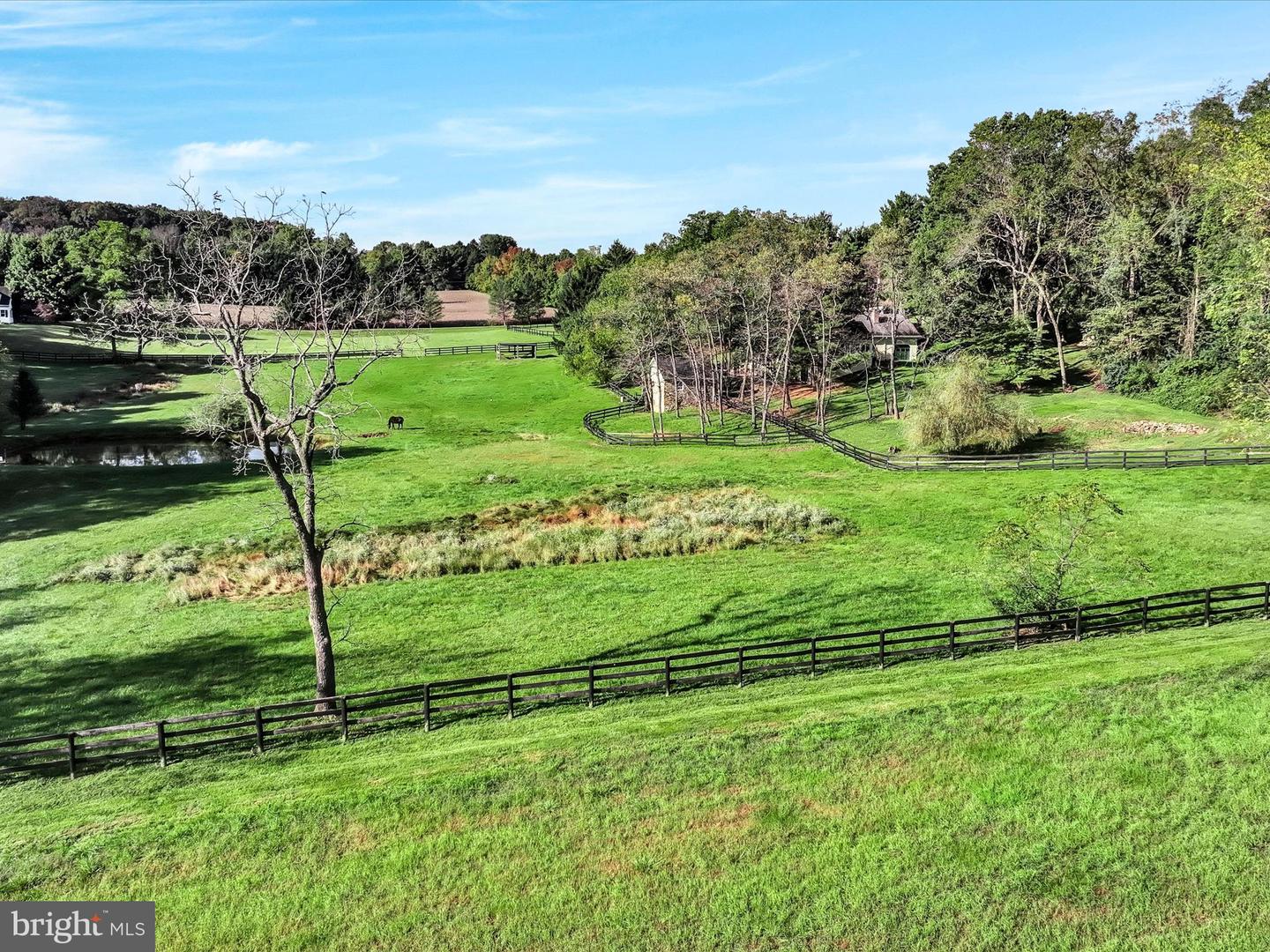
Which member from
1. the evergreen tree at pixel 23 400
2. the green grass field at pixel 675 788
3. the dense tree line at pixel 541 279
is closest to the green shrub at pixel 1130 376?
the green grass field at pixel 675 788

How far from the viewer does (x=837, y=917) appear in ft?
50.5

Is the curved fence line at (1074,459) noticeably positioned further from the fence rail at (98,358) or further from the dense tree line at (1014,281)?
the fence rail at (98,358)

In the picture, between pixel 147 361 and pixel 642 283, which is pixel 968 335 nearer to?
pixel 642 283

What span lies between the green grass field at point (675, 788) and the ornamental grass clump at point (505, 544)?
242 centimetres

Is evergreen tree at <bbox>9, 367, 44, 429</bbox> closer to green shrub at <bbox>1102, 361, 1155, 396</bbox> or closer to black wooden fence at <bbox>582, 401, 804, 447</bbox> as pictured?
black wooden fence at <bbox>582, 401, 804, 447</bbox>

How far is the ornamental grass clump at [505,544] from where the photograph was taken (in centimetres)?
3747

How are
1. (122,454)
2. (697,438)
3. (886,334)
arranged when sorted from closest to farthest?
(122,454)
(697,438)
(886,334)

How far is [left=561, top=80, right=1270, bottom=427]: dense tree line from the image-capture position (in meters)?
67.2

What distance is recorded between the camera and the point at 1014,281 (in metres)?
83.3

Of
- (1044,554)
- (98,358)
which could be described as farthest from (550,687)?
(98,358)

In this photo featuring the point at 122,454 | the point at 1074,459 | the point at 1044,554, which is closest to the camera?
the point at 1044,554

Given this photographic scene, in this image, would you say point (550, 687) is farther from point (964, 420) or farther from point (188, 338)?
point (188, 338)

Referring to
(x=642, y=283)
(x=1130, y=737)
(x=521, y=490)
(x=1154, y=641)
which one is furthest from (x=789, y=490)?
(x=642, y=283)

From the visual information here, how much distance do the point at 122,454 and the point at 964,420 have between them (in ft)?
188
